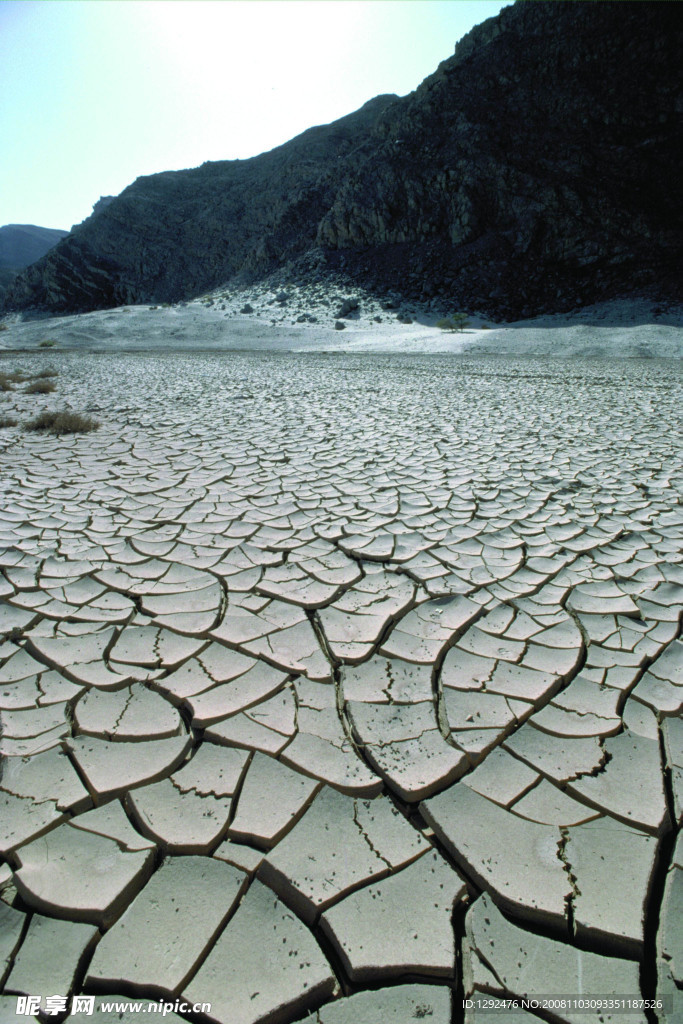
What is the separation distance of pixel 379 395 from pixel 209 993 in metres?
6.67

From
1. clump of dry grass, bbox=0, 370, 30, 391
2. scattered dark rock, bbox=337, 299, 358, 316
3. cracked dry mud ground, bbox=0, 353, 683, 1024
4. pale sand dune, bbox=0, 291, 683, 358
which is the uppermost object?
scattered dark rock, bbox=337, 299, 358, 316

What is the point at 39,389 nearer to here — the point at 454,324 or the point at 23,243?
the point at 454,324

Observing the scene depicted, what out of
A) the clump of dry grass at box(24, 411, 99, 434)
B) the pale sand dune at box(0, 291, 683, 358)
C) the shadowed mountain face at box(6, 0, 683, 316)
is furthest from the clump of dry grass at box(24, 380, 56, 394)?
the shadowed mountain face at box(6, 0, 683, 316)

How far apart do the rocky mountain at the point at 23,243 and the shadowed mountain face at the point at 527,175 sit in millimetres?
65110

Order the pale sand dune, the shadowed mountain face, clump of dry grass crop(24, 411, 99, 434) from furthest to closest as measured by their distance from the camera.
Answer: the shadowed mountain face
the pale sand dune
clump of dry grass crop(24, 411, 99, 434)

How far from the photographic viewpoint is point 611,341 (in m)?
15.3

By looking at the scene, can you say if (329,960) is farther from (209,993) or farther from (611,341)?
(611,341)

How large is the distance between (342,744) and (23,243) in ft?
354

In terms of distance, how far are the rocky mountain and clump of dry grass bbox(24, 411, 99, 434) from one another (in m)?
91.3

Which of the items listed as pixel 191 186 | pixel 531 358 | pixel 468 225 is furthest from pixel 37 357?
pixel 191 186

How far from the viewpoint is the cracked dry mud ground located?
43.6 inches

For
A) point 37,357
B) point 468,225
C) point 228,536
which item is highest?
point 468,225

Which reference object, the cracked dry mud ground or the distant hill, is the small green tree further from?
the distant hill

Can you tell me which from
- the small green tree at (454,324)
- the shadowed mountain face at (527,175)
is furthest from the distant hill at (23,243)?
the small green tree at (454,324)
